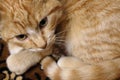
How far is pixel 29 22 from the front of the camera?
1.58m

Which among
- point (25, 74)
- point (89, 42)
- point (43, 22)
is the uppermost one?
point (43, 22)

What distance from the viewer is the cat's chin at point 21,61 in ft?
5.89

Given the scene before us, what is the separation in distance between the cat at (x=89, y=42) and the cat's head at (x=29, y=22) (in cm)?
17

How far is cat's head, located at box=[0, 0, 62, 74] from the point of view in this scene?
159 cm

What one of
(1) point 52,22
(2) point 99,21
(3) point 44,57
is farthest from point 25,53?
(2) point 99,21

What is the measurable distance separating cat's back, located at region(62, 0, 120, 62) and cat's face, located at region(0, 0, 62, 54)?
0.19 m

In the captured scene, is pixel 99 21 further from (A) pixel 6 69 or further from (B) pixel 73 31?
(A) pixel 6 69

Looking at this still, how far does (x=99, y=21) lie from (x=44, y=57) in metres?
0.47

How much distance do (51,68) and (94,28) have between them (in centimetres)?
39

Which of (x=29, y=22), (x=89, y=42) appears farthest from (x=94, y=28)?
(x=29, y=22)

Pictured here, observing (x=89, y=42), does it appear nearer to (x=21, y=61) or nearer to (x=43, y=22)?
(x=43, y=22)

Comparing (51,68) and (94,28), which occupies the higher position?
(94,28)

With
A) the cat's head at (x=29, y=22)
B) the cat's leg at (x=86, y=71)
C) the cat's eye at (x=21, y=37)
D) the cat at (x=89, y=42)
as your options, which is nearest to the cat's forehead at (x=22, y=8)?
the cat's head at (x=29, y=22)

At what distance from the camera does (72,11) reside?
6.00 ft
